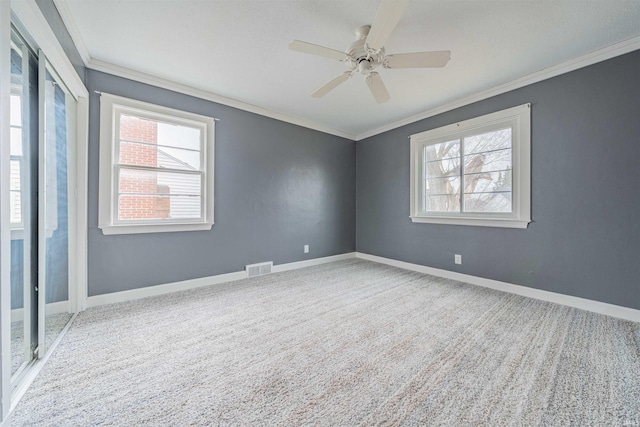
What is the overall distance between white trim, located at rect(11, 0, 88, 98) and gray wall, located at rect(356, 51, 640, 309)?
4.10 meters

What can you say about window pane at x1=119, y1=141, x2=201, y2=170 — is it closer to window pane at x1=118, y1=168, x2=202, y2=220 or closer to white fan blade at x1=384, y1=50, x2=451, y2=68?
window pane at x1=118, y1=168, x2=202, y2=220

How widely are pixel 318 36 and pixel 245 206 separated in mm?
2273

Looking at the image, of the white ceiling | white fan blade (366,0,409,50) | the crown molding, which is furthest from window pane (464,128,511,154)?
white fan blade (366,0,409,50)

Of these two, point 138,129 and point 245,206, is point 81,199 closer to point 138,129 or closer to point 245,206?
point 138,129

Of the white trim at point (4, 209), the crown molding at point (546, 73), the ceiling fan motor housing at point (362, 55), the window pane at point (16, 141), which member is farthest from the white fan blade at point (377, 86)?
the window pane at point (16, 141)

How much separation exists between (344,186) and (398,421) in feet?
13.0

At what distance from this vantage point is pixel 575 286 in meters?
2.49

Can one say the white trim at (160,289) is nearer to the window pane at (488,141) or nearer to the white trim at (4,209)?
the white trim at (4,209)

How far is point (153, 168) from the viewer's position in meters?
2.83

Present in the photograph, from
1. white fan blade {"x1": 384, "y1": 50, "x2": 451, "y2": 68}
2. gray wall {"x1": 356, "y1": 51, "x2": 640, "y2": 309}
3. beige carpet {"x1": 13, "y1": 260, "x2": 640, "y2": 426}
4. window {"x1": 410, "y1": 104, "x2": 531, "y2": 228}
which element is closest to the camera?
beige carpet {"x1": 13, "y1": 260, "x2": 640, "y2": 426}

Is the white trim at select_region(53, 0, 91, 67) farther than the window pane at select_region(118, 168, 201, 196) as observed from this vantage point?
No

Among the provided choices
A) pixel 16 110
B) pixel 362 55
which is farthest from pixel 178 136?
pixel 362 55

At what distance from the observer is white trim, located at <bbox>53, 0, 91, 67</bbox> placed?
70.8 inches

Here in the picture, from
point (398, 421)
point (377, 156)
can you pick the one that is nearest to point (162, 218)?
point (398, 421)
